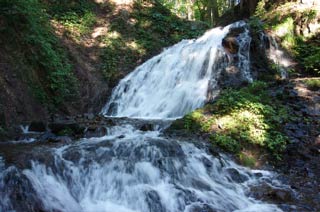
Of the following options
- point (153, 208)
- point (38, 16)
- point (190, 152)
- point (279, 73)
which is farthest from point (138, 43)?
point (153, 208)

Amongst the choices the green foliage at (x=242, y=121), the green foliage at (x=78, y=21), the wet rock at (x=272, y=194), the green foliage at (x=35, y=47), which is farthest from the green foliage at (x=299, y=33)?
the green foliage at (x=78, y=21)

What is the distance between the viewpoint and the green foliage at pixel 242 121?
7.38 meters

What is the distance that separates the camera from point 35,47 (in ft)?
31.8

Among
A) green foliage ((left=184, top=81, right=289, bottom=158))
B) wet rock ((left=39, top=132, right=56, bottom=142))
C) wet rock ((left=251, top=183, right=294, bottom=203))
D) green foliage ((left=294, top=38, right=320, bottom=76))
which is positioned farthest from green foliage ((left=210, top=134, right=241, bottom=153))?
green foliage ((left=294, top=38, right=320, bottom=76))

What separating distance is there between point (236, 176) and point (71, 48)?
8.33m

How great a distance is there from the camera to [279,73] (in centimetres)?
1054

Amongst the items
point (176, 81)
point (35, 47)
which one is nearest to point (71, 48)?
point (35, 47)

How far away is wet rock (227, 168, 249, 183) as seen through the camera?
635 centimetres

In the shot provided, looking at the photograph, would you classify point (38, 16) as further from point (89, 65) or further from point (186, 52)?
point (186, 52)

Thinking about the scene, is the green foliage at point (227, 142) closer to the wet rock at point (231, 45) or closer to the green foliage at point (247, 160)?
the green foliage at point (247, 160)

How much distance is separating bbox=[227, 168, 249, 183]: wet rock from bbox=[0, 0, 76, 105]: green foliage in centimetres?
551

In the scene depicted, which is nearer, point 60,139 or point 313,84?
point 60,139

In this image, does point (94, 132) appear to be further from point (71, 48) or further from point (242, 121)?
point (71, 48)

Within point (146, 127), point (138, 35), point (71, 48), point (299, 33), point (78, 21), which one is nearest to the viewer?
point (146, 127)
